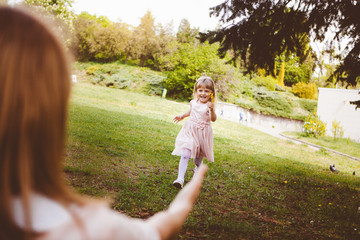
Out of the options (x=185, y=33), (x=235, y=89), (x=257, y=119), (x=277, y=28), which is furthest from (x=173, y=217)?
(x=185, y=33)

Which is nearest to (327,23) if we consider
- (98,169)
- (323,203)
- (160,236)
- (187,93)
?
(323,203)

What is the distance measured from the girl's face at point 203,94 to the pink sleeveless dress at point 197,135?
88 millimetres

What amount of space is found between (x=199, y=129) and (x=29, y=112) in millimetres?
4624

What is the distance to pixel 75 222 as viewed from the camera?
752 millimetres

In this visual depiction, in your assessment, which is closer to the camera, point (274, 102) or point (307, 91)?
point (274, 102)

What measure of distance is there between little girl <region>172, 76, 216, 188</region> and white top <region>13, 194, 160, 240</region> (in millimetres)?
4113

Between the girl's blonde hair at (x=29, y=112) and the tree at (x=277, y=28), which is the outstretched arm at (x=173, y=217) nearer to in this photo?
the girl's blonde hair at (x=29, y=112)

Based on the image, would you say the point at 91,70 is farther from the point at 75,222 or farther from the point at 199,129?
the point at 75,222

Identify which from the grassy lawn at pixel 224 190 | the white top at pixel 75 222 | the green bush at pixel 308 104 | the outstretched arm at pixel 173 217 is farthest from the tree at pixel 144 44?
the white top at pixel 75 222

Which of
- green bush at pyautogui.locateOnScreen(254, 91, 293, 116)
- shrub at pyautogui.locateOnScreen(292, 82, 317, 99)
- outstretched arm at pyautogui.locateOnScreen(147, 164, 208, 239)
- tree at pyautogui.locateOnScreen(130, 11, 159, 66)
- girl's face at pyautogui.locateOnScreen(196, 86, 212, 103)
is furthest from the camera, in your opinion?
tree at pyautogui.locateOnScreen(130, 11, 159, 66)

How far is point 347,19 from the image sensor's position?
509 cm

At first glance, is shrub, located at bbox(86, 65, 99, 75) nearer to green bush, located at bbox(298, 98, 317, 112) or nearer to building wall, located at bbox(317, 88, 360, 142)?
green bush, located at bbox(298, 98, 317, 112)

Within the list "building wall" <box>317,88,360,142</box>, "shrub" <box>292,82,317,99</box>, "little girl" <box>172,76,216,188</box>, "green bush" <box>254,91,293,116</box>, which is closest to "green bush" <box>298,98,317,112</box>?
"green bush" <box>254,91,293,116</box>

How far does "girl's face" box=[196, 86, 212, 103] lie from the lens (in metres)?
5.43
